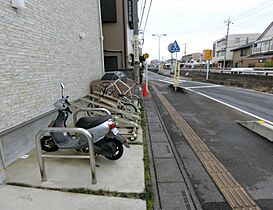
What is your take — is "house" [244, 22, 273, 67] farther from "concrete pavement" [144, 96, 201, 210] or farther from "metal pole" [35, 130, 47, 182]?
"metal pole" [35, 130, 47, 182]

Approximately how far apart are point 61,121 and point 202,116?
5136 mm

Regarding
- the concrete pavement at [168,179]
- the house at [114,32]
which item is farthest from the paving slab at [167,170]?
the house at [114,32]

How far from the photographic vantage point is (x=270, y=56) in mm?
33812

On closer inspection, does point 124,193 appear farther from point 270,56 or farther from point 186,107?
point 270,56

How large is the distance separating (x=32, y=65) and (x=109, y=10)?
1149cm

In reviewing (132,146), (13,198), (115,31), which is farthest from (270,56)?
(13,198)

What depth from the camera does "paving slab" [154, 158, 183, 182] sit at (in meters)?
3.14

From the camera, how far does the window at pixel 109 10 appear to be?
1379cm

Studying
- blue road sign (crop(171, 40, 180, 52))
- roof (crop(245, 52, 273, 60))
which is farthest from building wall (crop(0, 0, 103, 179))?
roof (crop(245, 52, 273, 60))

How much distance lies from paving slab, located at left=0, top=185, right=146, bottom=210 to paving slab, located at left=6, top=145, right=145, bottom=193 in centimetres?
18

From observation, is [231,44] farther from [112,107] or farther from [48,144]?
[48,144]

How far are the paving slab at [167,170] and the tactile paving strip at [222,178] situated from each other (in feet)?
1.82

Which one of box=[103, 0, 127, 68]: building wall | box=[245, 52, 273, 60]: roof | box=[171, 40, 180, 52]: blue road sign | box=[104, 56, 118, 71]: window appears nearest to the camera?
box=[171, 40, 180, 52]: blue road sign

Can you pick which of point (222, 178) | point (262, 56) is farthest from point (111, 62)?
point (262, 56)
